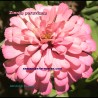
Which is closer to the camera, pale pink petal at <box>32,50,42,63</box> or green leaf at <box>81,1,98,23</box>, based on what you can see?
pale pink petal at <box>32,50,42,63</box>

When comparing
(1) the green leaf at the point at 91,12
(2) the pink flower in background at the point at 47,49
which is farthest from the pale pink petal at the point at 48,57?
(1) the green leaf at the point at 91,12

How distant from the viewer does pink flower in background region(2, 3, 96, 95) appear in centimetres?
88

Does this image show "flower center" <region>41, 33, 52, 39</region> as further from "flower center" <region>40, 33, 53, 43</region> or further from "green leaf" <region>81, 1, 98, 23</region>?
"green leaf" <region>81, 1, 98, 23</region>

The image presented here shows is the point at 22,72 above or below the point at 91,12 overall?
below

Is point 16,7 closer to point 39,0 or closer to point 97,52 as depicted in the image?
point 39,0

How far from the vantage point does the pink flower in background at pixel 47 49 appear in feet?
2.89

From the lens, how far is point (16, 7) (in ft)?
4.20

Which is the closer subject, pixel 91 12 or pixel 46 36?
pixel 46 36

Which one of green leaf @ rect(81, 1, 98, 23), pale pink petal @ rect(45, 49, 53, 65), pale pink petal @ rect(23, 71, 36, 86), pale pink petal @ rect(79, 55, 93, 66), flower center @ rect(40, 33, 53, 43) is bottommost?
pale pink petal @ rect(23, 71, 36, 86)

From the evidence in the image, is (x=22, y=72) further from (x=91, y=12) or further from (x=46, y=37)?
(x=91, y=12)

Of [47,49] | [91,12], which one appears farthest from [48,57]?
[91,12]

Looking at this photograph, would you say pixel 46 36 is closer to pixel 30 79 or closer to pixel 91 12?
pixel 30 79

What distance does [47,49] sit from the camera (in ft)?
2.94

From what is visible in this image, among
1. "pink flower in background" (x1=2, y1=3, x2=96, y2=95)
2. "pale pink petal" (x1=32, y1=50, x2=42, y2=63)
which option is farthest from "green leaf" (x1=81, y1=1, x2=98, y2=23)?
"pale pink petal" (x1=32, y1=50, x2=42, y2=63)
